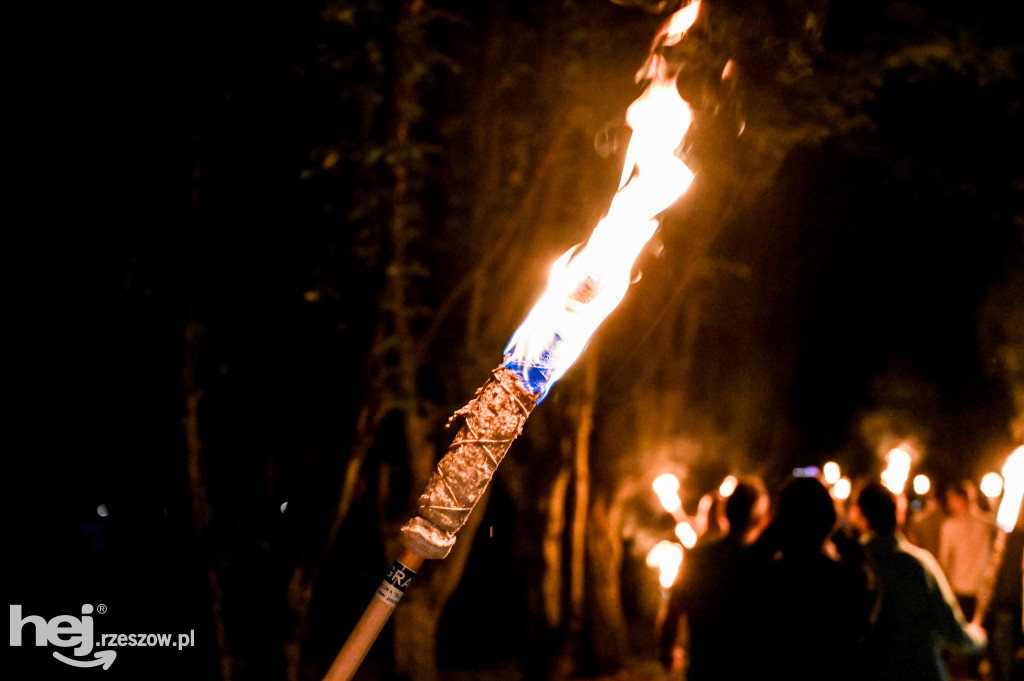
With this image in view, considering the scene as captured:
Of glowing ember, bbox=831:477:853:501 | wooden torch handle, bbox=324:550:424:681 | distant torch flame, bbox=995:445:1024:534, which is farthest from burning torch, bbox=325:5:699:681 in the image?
glowing ember, bbox=831:477:853:501

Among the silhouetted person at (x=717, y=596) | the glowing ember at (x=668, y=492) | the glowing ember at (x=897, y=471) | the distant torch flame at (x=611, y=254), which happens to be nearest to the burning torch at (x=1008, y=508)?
the silhouetted person at (x=717, y=596)

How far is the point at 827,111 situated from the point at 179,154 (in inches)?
243

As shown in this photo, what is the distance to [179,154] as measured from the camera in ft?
20.7

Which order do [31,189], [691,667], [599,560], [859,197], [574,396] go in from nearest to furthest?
[691,667] < [31,189] < [574,396] < [599,560] < [859,197]

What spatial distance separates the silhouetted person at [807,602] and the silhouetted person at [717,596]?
0.18m

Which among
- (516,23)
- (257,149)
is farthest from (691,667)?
(516,23)

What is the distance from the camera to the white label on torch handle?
87.8 inches

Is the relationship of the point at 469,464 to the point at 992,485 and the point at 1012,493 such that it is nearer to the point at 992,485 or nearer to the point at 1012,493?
the point at 1012,493

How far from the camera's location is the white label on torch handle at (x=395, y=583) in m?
2.23

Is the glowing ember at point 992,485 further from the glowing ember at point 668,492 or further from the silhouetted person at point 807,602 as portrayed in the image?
the silhouetted person at point 807,602

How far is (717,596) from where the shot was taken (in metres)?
4.64

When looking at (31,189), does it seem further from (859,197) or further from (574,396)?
(859,197)

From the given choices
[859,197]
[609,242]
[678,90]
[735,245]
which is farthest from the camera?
[859,197]

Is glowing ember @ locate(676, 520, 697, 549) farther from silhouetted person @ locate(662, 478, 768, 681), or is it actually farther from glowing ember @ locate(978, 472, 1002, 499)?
glowing ember @ locate(978, 472, 1002, 499)
